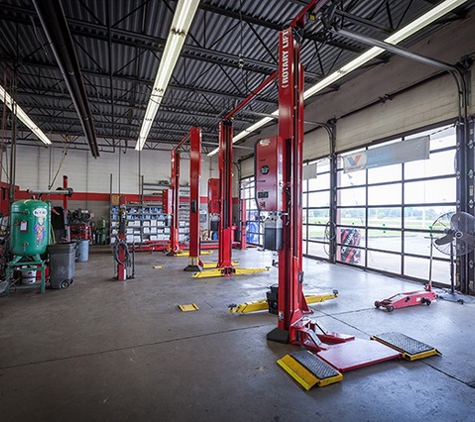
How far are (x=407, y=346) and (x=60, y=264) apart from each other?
19.5 feet

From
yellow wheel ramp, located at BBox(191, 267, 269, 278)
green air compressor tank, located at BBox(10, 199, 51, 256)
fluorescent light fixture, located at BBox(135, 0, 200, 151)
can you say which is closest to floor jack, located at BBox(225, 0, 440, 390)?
fluorescent light fixture, located at BBox(135, 0, 200, 151)

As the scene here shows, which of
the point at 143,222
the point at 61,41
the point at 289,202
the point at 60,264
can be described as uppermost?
the point at 61,41

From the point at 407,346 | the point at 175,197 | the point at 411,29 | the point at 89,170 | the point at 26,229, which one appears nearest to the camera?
the point at 407,346

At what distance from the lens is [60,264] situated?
5.71 meters

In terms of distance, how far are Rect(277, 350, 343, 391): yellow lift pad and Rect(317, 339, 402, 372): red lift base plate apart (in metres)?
0.13

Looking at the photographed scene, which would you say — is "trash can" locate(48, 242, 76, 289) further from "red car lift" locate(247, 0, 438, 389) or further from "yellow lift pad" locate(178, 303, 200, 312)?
"red car lift" locate(247, 0, 438, 389)

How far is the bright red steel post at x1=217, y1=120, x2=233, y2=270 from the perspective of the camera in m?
7.18

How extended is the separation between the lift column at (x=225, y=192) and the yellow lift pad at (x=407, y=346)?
4.21 meters

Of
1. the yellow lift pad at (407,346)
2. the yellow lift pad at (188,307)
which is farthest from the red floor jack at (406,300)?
the yellow lift pad at (188,307)

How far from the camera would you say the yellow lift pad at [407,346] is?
3.01 m

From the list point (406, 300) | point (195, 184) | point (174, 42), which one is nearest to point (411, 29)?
point (174, 42)

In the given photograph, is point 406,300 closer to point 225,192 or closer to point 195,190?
point 225,192

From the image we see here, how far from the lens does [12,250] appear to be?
18.0 feet

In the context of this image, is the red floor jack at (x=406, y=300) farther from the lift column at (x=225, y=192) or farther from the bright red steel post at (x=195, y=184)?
the bright red steel post at (x=195, y=184)
